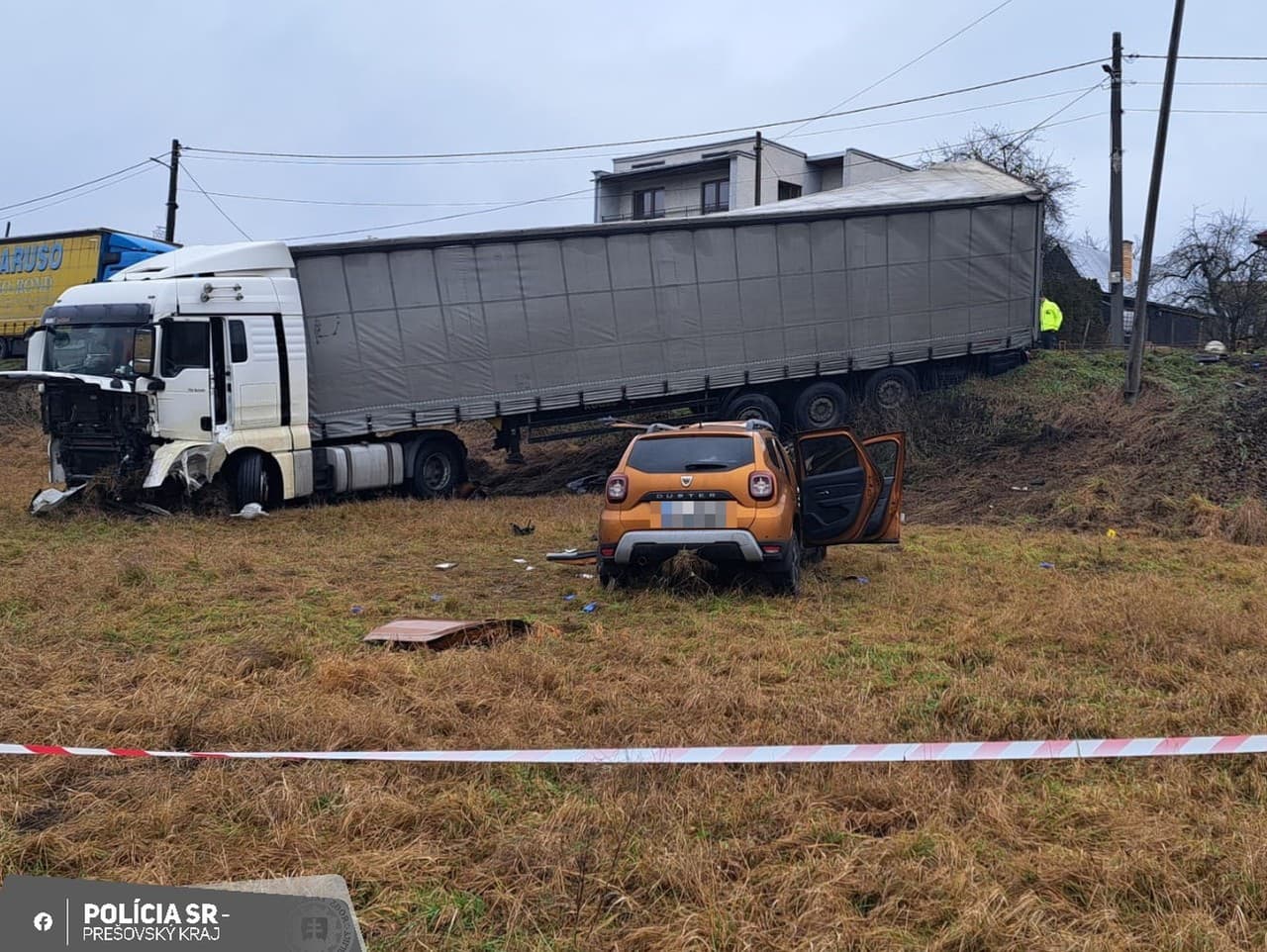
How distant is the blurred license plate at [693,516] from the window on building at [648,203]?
39.0 meters

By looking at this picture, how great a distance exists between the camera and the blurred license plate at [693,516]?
25.7 ft

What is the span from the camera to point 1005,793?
12.6ft

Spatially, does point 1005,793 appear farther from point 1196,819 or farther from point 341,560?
point 341,560

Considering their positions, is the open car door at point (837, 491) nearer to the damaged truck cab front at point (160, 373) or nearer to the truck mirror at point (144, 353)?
the damaged truck cab front at point (160, 373)

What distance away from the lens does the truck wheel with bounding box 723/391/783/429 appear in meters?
17.2

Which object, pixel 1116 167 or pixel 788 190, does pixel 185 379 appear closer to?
pixel 1116 167

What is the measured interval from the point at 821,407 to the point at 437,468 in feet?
21.8

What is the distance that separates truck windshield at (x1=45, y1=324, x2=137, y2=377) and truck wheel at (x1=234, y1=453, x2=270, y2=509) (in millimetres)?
1672

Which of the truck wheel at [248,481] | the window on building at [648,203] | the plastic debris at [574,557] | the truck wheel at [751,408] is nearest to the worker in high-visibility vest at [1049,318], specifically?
the truck wheel at [751,408]

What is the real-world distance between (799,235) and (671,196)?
96.3 feet

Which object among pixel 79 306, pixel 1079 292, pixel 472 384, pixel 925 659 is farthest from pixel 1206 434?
pixel 79 306

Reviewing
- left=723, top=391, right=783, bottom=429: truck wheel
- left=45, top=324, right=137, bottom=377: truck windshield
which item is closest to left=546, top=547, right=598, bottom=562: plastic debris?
left=45, top=324, right=137, bottom=377: truck windshield

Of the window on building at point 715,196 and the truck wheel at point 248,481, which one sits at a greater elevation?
the window on building at point 715,196

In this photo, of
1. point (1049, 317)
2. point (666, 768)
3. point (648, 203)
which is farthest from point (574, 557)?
point (648, 203)
